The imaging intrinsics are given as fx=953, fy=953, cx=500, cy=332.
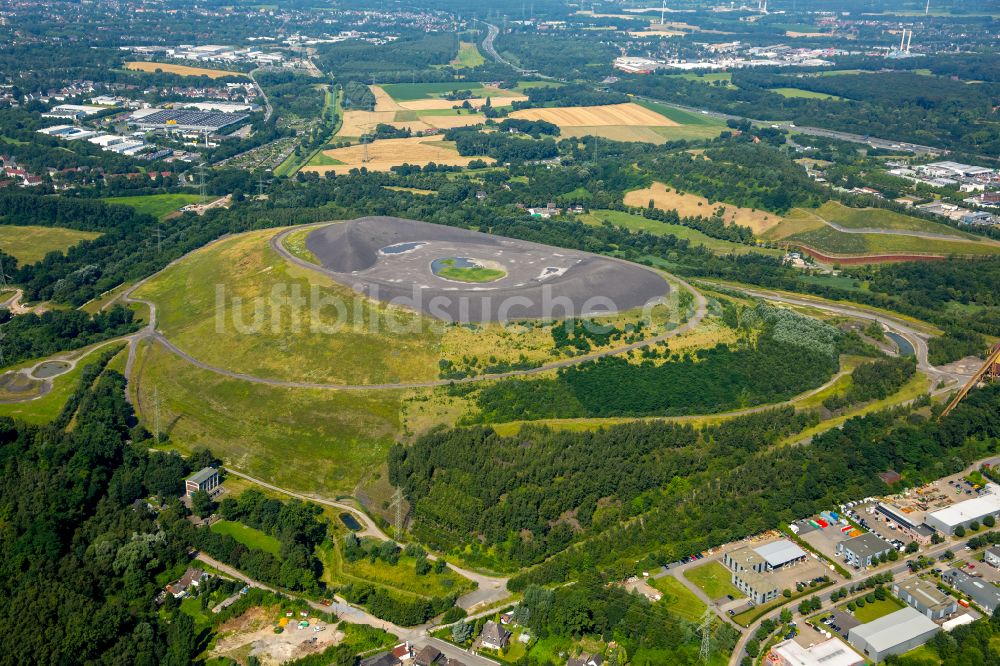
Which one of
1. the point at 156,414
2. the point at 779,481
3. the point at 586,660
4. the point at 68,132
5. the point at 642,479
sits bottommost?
the point at 586,660

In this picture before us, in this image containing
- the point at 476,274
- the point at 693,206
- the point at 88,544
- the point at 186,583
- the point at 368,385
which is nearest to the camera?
the point at 186,583

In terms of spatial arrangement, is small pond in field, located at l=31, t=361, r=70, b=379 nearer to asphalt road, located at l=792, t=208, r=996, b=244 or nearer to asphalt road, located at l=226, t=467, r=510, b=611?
asphalt road, located at l=226, t=467, r=510, b=611

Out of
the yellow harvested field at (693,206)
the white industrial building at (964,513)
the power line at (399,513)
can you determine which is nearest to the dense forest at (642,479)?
the power line at (399,513)

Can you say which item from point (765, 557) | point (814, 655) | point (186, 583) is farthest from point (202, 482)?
point (814, 655)

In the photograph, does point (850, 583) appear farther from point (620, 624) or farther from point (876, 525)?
point (620, 624)

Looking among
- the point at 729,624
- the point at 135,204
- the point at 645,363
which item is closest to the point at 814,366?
the point at 645,363

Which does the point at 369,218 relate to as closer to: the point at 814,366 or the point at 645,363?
the point at 645,363
